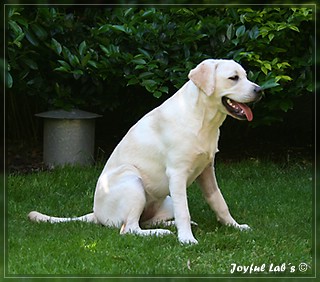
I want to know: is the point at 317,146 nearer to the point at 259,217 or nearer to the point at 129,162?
the point at 259,217

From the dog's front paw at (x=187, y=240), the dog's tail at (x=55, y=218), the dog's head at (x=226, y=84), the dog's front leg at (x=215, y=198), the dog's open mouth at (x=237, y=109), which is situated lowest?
the dog's tail at (x=55, y=218)

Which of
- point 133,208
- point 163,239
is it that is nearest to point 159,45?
point 133,208

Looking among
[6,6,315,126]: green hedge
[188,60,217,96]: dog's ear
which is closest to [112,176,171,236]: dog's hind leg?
[188,60,217,96]: dog's ear

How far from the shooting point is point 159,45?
265 inches

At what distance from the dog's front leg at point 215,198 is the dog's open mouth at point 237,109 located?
0.50 metres

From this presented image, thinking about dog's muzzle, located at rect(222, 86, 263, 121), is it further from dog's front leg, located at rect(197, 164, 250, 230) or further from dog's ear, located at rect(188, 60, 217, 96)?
dog's front leg, located at rect(197, 164, 250, 230)

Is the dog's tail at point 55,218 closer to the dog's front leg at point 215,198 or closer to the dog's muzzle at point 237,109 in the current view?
the dog's front leg at point 215,198

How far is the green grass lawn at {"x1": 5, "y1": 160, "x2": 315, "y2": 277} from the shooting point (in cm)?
411

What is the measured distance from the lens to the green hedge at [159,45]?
659cm

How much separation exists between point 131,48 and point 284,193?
6.71 feet

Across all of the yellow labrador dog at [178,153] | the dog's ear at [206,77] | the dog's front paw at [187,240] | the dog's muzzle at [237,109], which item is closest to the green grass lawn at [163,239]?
the dog's front paw at [187,240]

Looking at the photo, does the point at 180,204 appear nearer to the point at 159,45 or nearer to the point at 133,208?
the point at 133,208

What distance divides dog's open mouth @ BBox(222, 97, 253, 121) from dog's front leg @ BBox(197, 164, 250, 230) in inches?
19.6

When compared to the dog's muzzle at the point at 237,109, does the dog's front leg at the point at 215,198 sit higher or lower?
lower
